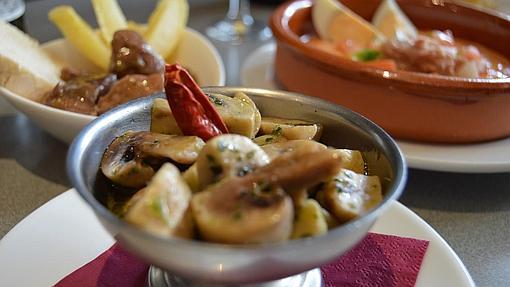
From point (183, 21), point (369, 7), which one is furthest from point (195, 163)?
point (369, 7)

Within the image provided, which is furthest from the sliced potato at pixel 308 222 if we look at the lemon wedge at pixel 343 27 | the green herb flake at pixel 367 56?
the lemon wedge at pixel 343 27

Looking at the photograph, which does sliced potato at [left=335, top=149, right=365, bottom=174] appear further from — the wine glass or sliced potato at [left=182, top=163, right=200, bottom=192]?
the wine glass

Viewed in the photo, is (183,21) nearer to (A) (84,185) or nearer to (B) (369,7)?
(B) (369,7)

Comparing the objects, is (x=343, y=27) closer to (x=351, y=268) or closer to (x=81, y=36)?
(x=81, y=36)

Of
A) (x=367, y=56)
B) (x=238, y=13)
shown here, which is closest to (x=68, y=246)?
(x=367, y=56)

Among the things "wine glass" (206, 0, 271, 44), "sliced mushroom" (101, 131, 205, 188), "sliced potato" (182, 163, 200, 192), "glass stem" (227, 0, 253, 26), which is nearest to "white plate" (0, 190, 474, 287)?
"sliced mushroom" (101, 131, 205, 188)
